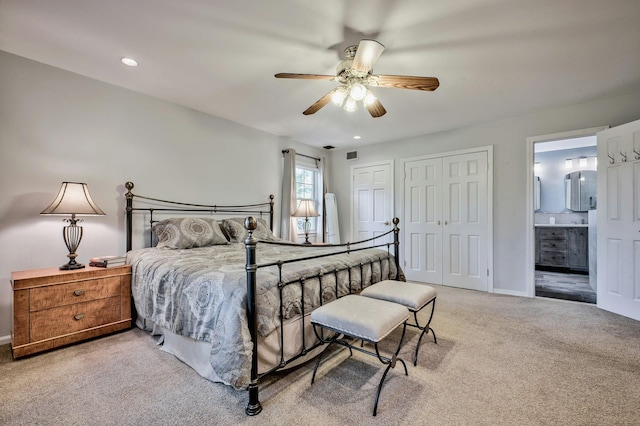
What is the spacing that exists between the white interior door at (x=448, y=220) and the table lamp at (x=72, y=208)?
451 centimetres

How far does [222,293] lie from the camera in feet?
5.73

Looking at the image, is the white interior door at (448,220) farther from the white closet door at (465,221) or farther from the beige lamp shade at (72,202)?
the beige lamp shade at (72,202)

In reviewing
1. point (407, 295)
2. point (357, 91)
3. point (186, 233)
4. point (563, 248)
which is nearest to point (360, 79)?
point (357, 91)

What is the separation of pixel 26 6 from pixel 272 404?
123 inches

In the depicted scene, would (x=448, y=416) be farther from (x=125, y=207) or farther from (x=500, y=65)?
(x=125, y=207)

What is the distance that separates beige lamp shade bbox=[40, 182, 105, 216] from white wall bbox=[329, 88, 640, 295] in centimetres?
419

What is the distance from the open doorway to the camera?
5.43 m

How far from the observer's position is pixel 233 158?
4.26 m

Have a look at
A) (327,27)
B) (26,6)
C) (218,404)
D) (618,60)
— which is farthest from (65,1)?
(618,60)

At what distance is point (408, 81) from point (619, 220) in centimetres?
317

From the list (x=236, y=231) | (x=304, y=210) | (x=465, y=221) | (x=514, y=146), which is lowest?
(x=236, y=231)

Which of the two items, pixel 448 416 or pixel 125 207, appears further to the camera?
pixel 125 207

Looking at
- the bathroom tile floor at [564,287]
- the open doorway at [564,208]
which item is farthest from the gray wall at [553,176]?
the bathroom tile floor at [564,287]

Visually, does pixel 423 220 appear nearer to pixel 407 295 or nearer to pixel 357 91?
pixel 407 295
